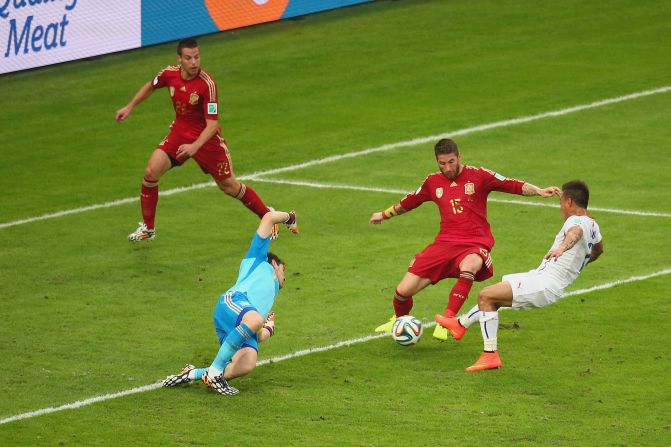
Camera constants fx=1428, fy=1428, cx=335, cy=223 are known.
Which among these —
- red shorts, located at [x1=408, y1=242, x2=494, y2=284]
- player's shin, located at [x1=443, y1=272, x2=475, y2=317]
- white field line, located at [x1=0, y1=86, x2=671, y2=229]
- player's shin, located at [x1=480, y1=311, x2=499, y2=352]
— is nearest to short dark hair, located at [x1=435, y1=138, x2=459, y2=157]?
red shorts, located at [x1=408, y1=242, x2=494, y2=284]

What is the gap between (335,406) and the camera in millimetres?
12148

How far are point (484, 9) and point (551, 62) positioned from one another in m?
4.36

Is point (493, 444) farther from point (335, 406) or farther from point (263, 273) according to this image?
point (263, 273)

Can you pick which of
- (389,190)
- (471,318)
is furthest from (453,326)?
(389,190)

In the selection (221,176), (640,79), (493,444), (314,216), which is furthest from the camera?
(640,79)

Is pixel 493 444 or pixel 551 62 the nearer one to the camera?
pixel 493 444

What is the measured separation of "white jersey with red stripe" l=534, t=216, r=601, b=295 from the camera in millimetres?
12836

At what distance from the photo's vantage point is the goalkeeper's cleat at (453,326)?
1339 cm

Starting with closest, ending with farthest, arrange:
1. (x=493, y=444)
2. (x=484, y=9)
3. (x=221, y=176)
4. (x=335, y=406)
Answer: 1. (x=493, y=444)
2. (x=335, y=406)
3. (x=221, y=176)
4. (x=484, y=9)

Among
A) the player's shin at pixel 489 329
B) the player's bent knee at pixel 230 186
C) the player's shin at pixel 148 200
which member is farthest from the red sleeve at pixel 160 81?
the player's shin at pixel 489 329

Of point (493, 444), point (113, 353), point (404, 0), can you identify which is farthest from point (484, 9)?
point (493, 444)

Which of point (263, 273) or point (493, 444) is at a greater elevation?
point (263, 273)

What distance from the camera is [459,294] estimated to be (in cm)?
1359

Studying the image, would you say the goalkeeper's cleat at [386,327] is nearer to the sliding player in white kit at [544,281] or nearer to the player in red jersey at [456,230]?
the player in red jersey at [456,230]
